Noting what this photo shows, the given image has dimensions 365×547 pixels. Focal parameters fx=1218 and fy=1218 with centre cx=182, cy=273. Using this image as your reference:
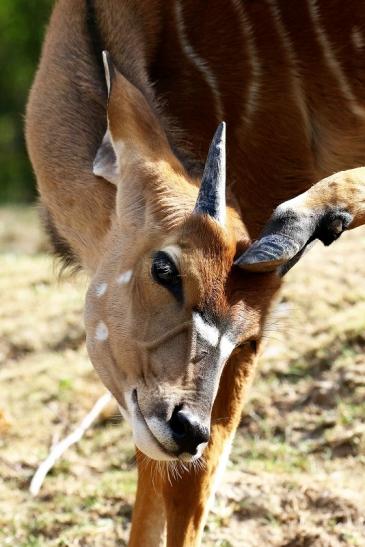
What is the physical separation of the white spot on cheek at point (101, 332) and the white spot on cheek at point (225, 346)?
52 cm

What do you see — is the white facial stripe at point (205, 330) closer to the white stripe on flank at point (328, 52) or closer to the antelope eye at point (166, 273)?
the antelope eye at point (166, 273)

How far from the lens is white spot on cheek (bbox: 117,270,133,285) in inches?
158

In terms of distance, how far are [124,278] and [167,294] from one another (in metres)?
0.28

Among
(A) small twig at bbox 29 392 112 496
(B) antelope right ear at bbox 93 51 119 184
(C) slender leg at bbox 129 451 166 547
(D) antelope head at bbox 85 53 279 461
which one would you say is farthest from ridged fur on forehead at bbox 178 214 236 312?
(A) small twig at bbox 29 392 112 496

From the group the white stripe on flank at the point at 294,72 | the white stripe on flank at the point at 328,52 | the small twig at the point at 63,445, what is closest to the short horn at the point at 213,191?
the white stripe on flank at the point at 294,72

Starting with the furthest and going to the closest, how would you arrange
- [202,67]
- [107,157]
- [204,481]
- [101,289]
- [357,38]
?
[357,38] → [202,67] → [204,481] → [107,157] → [101,289]

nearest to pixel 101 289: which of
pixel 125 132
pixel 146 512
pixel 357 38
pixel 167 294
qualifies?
pixel 167 294

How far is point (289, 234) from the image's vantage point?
365 cm

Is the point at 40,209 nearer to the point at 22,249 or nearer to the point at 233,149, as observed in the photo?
the point at 233,149

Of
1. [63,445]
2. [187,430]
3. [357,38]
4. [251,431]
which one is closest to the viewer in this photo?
[187,430]

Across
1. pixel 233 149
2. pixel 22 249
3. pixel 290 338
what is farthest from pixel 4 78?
pixel 233 149

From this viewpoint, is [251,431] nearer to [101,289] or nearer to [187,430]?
[101,289]

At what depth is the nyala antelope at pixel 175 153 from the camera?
3859 mm

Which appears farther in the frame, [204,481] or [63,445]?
[63,445]
